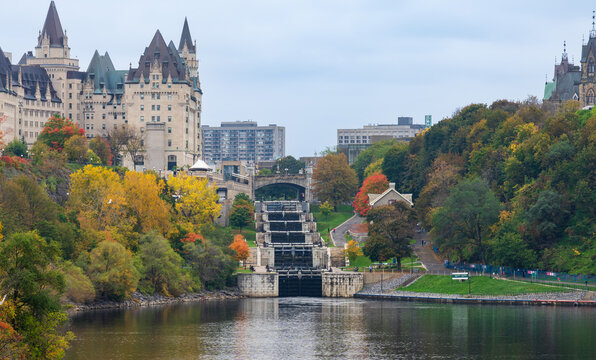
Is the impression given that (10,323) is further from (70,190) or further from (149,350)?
(70,190)

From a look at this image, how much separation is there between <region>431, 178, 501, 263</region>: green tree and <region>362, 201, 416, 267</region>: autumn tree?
13.8ft

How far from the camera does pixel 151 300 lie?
123500 millimetres

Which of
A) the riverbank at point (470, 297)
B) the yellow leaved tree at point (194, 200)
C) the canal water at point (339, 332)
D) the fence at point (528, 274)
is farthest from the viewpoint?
the yellow leaved tree at point (194, 200)

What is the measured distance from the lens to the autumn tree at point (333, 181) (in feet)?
643

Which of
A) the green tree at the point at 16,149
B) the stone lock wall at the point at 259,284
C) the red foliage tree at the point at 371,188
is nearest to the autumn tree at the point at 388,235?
the stone lock wall at the point at 259,284

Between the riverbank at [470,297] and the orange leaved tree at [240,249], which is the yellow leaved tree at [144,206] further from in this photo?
the riverbank at [470,297]

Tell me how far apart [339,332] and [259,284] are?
43510 mm

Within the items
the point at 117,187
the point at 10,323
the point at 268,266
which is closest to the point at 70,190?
the point at 117,187

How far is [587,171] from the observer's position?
127 metres

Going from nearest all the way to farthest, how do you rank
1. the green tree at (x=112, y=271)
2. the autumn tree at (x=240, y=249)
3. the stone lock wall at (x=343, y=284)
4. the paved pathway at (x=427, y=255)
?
the green tree at (x=112, y=271)
the paved pathway at (x=427, y=255)
the stone lock wall at (x=343, y=284)
the autumn tree at (x=240, y=249)

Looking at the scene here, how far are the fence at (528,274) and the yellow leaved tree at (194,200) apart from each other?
3786cm

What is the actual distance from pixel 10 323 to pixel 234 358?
23107mm

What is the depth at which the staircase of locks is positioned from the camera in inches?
5512

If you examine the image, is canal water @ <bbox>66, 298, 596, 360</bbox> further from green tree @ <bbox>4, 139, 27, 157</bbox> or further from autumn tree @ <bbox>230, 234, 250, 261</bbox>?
green tree @ <bbox>4, 139, 27, 157</bbox>
